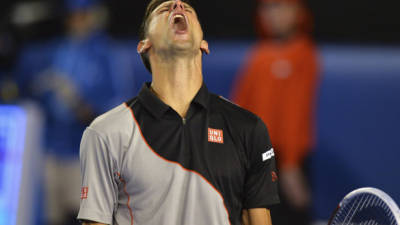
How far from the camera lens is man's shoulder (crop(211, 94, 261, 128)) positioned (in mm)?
2326

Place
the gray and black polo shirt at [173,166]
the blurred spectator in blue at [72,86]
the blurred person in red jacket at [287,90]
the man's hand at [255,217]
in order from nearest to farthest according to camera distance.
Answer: the gray and black polo shirt at [173,166] < the man's hand at [255,217] < the blurred person in red jacket at [287,90] < the blurred spectator in blue at [72,86]

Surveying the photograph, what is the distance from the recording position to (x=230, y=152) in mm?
2262

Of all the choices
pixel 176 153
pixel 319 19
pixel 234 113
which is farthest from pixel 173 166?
pixel 319 19

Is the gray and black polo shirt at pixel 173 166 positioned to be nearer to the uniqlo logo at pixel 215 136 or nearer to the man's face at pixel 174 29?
the uniqlo logo at pixel 215 136

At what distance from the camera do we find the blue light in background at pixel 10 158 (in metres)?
4.41

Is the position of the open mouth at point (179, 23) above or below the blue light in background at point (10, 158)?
above

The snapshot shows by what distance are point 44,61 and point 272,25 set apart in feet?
8.47

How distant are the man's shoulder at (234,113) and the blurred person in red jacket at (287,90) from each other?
3.65m

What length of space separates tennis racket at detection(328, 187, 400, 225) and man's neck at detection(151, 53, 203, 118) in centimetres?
82

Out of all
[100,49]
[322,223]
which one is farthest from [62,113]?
[322,223]

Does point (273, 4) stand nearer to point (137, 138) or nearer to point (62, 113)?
point (62, 113)

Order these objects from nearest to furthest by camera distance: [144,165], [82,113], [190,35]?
1. [144,165]
2. [190,35]
3. [82,113]

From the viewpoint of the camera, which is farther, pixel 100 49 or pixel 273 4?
pixel 100 49

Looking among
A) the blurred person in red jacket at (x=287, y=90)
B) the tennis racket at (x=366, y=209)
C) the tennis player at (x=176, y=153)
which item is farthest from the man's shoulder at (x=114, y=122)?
the blurred person in red jacket at (x=287, y=90)
